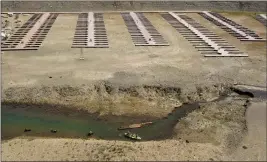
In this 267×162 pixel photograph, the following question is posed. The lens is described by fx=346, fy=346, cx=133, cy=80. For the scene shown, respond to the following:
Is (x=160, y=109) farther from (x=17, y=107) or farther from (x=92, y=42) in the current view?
(x=92, y=42)

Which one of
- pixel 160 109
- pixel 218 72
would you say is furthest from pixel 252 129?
pixel 218 72

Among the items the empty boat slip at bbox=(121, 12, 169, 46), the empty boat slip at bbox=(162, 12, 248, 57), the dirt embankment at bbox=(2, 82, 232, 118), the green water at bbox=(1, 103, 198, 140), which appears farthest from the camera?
the empty boat slip at bbox=(121, 12, 169, 46)

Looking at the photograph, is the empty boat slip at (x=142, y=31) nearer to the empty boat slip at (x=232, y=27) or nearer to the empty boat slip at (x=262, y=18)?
the empty boat slip at (x=232, y=27)

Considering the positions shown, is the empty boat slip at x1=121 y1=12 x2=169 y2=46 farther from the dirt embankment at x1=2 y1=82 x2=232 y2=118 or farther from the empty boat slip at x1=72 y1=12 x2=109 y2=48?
the dirt embankment at x1=2 y1=82 x2=232 y2=118

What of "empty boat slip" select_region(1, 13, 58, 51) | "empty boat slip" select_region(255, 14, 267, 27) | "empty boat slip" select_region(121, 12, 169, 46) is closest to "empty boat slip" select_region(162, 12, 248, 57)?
"empty boat slip" select_region(121, 12, 169, 46)

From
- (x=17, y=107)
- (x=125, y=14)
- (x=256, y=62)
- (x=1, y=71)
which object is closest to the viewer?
(x=17, y=107)

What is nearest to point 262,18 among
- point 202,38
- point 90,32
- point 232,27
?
point 232,27
